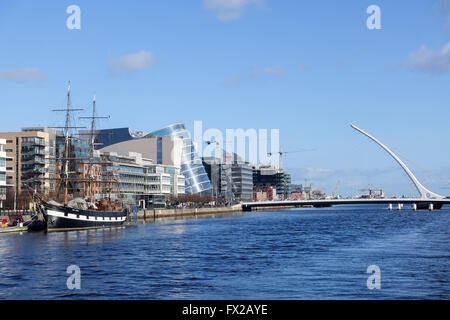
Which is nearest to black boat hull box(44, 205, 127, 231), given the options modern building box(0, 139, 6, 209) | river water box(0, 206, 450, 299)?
river water box(0, 206, 450, 299)

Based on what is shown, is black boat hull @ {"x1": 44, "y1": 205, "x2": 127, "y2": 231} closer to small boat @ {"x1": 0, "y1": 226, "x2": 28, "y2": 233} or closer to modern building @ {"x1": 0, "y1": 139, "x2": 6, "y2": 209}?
small boat @ {"x1": 0, "y1": 226, "x2": 28, "y2": 233}

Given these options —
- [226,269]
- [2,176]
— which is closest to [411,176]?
[2,176]

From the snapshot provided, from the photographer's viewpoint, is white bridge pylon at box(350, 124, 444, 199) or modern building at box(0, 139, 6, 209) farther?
white bridge pylon at box(350, 124, 444, 199)

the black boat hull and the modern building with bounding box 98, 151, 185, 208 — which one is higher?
the modern building with bounding box 98, 151, 185, 208
